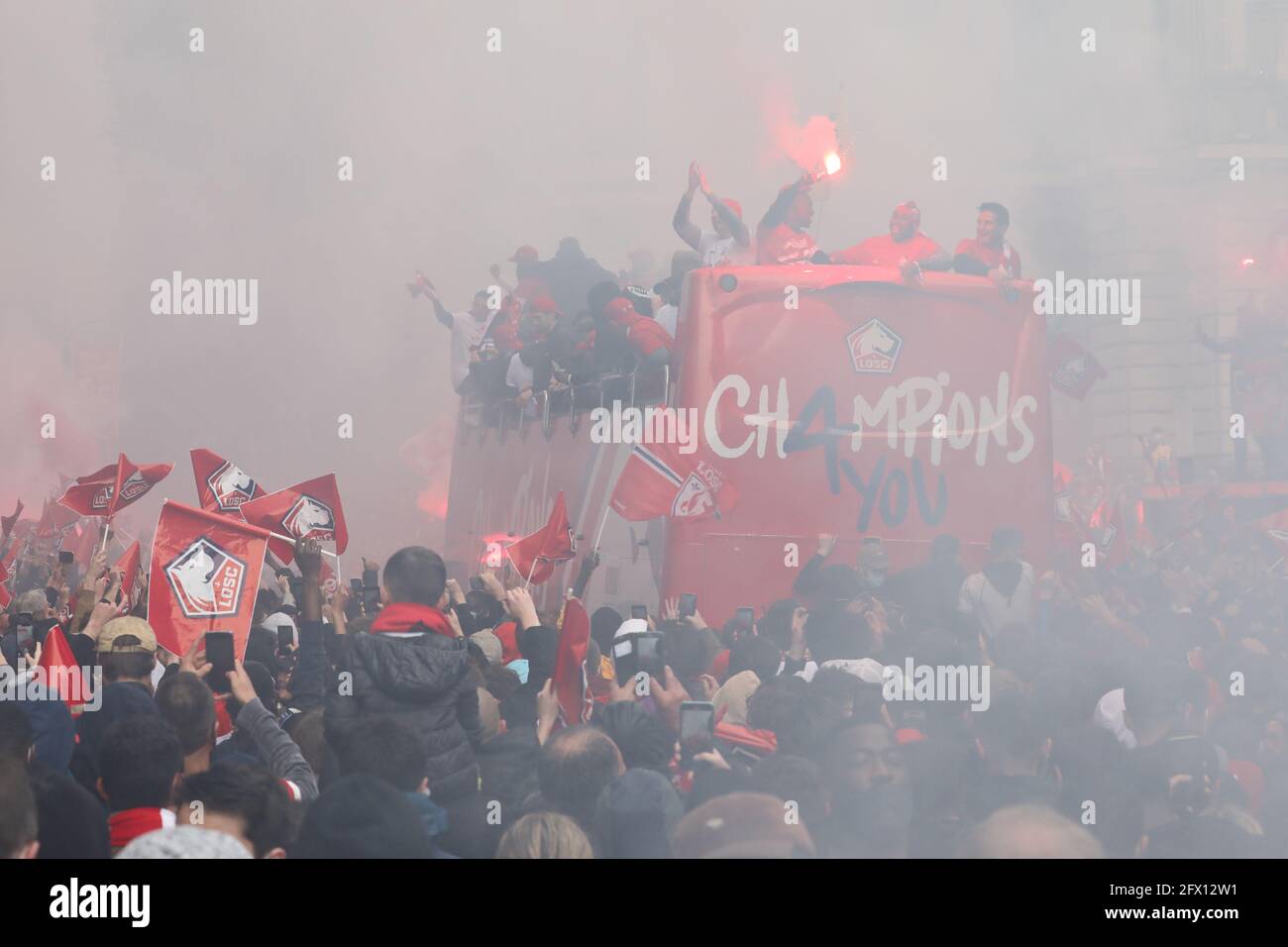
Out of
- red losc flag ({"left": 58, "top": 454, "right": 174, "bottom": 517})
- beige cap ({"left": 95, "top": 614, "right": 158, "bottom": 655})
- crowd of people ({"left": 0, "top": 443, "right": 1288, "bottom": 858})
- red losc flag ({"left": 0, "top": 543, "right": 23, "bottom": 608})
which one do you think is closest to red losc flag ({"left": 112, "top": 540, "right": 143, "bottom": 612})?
red losc flag ({"left": 58, "top": 454, "right": 174, "bottom": 517})

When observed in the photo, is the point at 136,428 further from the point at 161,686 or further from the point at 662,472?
the point at 161,686

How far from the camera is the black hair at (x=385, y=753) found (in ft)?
11.0

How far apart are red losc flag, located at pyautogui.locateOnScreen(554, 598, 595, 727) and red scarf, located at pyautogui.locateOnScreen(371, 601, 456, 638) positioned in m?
0.37

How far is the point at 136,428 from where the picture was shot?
25875mm

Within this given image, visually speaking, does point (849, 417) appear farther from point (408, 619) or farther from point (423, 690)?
point (423, 690)

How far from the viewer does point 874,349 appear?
8.42 m

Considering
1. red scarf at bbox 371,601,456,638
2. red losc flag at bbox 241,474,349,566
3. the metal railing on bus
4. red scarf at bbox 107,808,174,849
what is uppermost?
the metal railing on bus

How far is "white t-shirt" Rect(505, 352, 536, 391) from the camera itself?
11.2 meters

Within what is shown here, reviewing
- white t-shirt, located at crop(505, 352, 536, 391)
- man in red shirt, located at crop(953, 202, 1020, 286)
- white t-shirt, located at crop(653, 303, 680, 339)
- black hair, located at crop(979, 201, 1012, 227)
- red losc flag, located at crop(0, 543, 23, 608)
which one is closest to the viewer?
red losc flag, located at crop(0, 543, 23, 608)

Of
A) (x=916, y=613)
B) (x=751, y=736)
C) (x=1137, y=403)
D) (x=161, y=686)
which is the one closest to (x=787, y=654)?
(x=916, y=613)

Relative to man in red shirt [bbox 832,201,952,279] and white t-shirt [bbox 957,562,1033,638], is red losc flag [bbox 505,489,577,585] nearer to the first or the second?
white t-shirt [bbox 957,562,1033,638]
